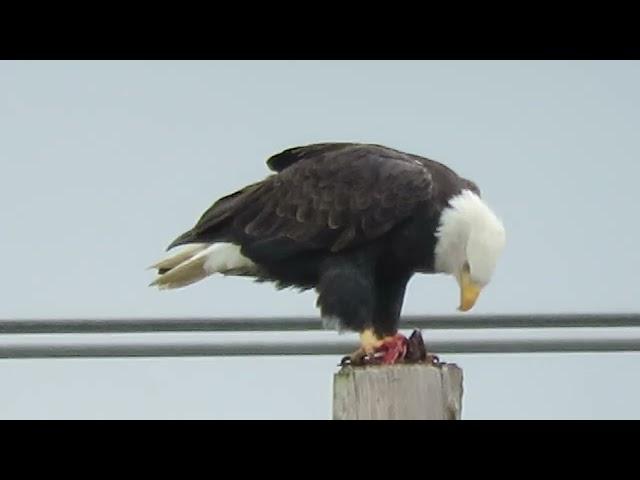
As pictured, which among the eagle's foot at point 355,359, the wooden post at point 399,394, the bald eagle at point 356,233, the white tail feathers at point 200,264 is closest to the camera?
the wooden post at point 399,394

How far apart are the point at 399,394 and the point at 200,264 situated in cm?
199

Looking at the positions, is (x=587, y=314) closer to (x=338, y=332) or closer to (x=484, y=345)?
(x=484, y=345)

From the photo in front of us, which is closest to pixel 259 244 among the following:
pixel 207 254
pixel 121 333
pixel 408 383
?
pixel 207 254

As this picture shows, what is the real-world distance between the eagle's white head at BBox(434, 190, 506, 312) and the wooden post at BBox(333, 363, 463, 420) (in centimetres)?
147

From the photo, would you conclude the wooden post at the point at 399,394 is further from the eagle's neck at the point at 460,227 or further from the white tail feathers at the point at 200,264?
the white tail feathers at the point at 200,264

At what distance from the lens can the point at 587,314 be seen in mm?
5000

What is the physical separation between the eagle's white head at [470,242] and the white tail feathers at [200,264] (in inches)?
30.8

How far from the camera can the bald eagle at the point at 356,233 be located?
5059mm

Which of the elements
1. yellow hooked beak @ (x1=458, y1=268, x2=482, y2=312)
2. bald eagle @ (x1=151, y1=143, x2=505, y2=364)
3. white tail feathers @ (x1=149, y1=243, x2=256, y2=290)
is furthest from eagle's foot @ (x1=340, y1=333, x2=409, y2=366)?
white tail feathers @ (x1=149, y1=243, x2=256, y2=290)

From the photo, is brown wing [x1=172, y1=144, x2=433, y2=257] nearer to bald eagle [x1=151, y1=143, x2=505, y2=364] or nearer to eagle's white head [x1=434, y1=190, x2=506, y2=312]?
bald eagle [x1=151, y1=143, x2=505, y2=364]

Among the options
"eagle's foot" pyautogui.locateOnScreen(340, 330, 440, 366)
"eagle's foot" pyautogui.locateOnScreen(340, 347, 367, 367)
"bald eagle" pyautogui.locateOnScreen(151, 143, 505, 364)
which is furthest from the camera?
"bald eagle" pyautogui.locateOnScreen(151, 143, 505, 364)

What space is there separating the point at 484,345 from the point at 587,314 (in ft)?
1.29

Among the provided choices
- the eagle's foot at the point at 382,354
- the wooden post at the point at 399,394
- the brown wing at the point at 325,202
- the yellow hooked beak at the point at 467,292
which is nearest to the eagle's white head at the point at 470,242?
the yellow hooked beak at the point at 467,292

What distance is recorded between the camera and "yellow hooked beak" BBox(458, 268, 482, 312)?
16.6 ft
